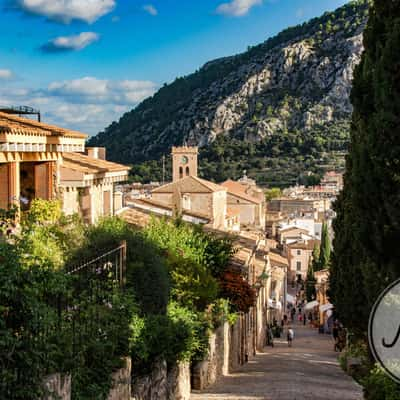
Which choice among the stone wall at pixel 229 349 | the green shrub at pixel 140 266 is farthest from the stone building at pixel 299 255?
the green shrub at pixel 140 266

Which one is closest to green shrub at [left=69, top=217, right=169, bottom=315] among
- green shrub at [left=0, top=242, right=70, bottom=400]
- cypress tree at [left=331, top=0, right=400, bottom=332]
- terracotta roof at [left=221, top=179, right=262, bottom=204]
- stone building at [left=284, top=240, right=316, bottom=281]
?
cypress tree at [left=331, top=0, right=400, bottom=332]

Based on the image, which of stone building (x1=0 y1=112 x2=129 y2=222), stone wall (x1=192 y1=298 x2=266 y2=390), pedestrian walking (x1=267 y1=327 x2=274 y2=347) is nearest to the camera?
stone building (x1=0 y1=112 x2=129 y2=222)

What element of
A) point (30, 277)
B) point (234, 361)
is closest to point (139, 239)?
point (30, 277)

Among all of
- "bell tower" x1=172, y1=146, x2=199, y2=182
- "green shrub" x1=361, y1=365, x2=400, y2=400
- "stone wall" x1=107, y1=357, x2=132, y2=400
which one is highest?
"bell tower" x1=172, y1=146, x2=199, y2=182

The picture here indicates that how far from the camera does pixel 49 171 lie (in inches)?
658

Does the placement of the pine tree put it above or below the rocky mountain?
below

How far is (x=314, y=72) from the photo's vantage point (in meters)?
172

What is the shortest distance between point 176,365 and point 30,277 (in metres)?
7.05

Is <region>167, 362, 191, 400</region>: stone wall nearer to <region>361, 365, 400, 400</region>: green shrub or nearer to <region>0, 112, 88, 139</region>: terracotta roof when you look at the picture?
<region>361, 365, 400, 400</region>: green shrub

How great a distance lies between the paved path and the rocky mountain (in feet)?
393

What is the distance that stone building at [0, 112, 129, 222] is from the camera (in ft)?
46.2

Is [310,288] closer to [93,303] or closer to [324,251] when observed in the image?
[324,251]

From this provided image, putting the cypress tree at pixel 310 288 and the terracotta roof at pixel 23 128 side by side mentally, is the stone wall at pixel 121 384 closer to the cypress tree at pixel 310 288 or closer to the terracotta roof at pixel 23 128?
the terracotta roof at pixel 23 128

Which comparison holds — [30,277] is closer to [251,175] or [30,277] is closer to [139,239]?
[139,239]
